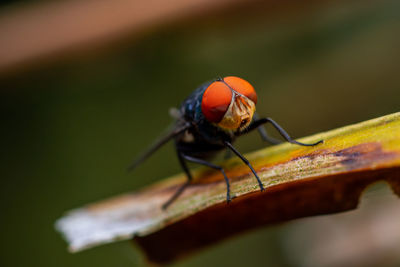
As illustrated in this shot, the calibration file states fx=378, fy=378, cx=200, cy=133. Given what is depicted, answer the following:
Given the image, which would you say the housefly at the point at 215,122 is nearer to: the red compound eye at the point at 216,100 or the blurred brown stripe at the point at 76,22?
the red compound eye at the point at 216,100

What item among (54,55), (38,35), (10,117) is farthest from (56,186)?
(38,35)

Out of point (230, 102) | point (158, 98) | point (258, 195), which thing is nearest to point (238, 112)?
point (230, 102)

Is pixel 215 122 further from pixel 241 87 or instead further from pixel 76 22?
pixel 76 22

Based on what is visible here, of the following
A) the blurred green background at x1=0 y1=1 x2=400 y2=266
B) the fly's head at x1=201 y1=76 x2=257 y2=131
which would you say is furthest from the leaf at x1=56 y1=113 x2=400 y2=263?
the blurred green background at x1=0 y1=1 x2=400 y2=266

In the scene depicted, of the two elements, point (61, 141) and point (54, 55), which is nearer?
point (54, 55)

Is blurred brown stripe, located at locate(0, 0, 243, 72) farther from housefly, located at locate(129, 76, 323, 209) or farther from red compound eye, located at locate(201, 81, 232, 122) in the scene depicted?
red compound eye, located at locate(201, 81, 232, 122)

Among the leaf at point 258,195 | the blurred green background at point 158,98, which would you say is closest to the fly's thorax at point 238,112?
the leaf at point 258,195

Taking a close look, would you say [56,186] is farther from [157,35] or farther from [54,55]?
[157,35]
